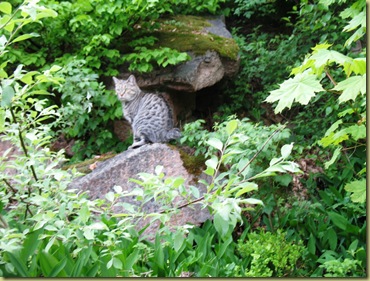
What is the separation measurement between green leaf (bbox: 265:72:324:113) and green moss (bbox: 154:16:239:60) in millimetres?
3843

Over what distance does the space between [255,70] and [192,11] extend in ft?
5.87

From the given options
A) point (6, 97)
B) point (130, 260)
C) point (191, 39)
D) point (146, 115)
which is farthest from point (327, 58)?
point (191, 39)

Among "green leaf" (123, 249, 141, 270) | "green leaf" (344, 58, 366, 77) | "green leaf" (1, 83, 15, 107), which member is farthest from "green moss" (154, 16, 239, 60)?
"green leaf" (1, 83, 15, 107)

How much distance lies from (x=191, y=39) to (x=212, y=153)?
104 inches

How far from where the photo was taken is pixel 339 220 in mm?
4074

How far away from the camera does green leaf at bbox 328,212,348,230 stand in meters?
4.03

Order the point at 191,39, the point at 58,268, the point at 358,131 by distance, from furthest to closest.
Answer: the point at 191,39
the point at 358,131
the point at 58,268

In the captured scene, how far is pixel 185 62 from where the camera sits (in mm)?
6164

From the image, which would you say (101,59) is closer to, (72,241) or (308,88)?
(72,241)

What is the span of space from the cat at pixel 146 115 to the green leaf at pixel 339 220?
1.93 m

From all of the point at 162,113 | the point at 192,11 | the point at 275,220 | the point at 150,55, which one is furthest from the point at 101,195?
the point at 192,11

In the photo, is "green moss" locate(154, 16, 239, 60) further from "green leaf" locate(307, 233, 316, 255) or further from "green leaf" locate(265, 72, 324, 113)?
"green leaf" locate(265, 72, 324, 113)

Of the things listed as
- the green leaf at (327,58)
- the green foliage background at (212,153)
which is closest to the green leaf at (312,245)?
the green foliage background at (212,153)

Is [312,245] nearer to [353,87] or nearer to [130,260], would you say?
[130,260]
